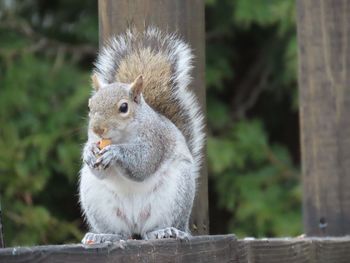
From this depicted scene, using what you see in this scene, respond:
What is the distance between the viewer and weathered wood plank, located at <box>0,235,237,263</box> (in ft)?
4.81

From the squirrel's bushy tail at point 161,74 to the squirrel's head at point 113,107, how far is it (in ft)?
0.37

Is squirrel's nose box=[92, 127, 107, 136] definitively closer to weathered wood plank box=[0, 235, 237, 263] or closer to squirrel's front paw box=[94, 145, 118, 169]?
squirrel's front paw box=[94, 145, 118, 169]

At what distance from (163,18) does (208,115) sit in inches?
101

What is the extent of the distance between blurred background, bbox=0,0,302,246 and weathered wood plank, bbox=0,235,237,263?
7.91ft

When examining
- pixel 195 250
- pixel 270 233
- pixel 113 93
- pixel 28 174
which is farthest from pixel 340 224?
pixel 28 174

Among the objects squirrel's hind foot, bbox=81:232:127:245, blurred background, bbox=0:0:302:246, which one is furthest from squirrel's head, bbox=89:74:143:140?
blurred background, bbox=0:0:302:246

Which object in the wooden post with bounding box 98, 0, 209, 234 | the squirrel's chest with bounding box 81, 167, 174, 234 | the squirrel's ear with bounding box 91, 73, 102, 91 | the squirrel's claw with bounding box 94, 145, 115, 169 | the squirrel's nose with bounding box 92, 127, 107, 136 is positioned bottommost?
the squirrel's chest with bounding box 81, 167, 174, 234

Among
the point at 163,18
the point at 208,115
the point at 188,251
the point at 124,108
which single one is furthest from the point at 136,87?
the point at 208,115

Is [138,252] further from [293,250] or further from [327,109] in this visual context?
[327,109]

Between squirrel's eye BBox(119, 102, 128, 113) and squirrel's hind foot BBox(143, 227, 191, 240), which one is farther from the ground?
squirrel's eye BBox(119, 102, 128, 113)

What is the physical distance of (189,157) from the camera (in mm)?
2275

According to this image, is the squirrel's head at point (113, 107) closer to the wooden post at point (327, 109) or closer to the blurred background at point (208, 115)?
the wooden post at point (327, 109)

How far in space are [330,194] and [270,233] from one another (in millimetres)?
1627

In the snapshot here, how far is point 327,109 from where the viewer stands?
2.87 metres
